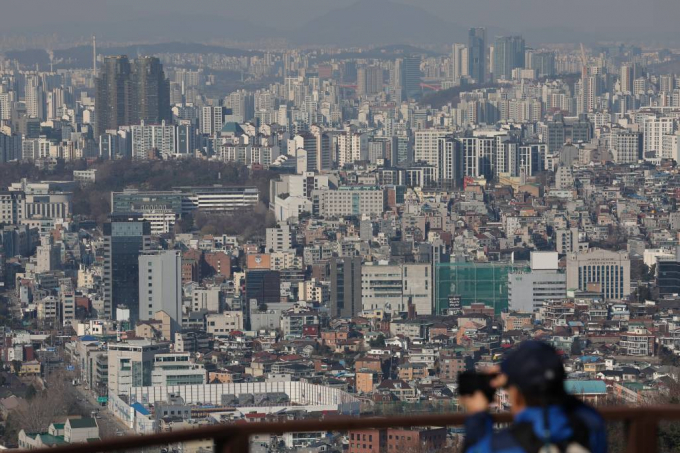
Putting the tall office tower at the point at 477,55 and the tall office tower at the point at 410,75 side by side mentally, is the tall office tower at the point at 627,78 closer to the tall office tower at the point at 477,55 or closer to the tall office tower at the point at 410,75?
the tall office tower at the point at 477,55

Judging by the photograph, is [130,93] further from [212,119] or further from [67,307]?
[67,307]

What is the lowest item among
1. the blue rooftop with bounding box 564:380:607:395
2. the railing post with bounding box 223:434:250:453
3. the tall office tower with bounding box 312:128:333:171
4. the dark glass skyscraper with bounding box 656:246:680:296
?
the blue rooftop with bounding box 564:380:607:395

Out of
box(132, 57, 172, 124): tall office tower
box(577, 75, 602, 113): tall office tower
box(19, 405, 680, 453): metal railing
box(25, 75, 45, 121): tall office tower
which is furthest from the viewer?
box(577, 75, 602, 113): tall office tower

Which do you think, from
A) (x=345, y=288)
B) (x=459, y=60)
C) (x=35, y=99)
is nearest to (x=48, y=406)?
(x=345, y=288)

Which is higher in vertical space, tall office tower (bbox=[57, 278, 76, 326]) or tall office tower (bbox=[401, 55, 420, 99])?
tall office tower (bbox=[401, 55, 420, 99])

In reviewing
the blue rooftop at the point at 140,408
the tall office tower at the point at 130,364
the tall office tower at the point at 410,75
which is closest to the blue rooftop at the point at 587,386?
the blue rooftop at the point at 140,408

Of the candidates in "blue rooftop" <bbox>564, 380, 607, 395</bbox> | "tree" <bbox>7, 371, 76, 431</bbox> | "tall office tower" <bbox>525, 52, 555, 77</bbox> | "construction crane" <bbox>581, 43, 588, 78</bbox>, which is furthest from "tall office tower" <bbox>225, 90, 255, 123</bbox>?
"blue rooftop" <bbox>564, 380, 607, 395</bbox>

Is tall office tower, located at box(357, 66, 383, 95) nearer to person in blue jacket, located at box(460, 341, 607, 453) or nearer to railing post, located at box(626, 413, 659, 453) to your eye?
railing post, located at box(626, 413, 659, 453)
